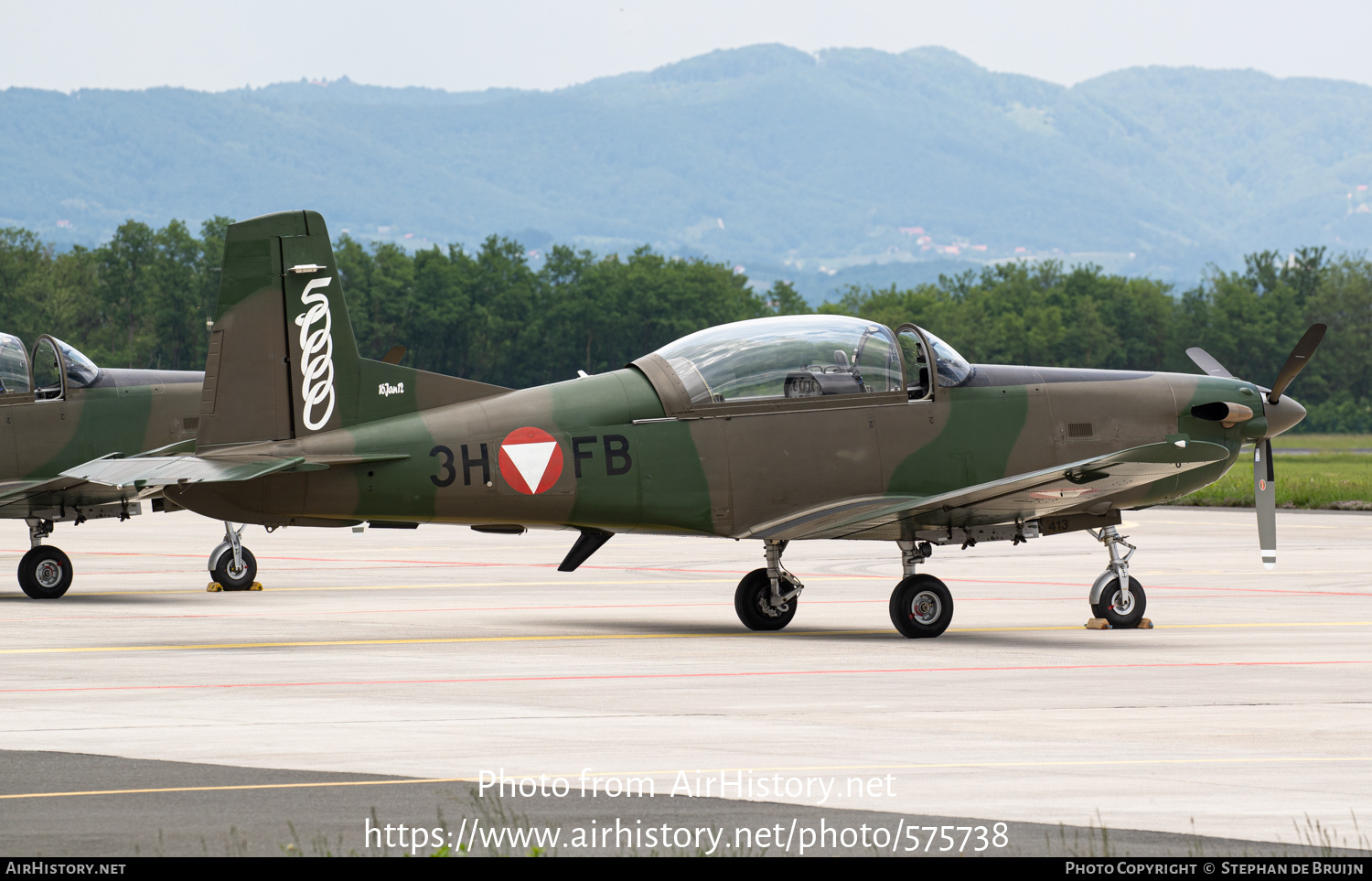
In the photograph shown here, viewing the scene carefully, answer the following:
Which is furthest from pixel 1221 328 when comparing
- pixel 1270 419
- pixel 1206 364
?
pixel 1270 419

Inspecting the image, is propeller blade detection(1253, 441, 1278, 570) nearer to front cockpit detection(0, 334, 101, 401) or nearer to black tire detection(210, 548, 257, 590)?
black tire detection(210, 548, 257, 590)

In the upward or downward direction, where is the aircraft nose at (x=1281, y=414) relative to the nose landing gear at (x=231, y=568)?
upward

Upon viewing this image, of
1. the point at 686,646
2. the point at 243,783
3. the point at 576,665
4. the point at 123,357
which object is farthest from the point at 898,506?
the point at 123,357

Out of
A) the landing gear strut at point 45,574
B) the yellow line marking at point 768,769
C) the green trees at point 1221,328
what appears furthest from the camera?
the green trees at point 1221,328

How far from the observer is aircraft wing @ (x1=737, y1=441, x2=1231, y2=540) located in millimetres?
13969

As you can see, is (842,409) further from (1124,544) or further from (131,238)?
(131,238)

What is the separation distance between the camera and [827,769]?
316 inches

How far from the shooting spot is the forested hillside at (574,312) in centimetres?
12750

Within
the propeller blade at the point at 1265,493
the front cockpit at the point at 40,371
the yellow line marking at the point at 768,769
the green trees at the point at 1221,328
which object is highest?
the green trees at the point at 1221,328

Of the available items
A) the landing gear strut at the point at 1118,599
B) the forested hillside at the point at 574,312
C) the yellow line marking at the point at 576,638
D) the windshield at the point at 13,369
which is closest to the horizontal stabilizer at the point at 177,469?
the yellow line marking at the point at 576,638

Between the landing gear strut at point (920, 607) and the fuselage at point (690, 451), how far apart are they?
1.97 ft

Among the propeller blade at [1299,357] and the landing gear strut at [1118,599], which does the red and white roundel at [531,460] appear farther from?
the propeller blade at [1299,357]

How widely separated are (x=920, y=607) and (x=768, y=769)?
22.7 ft

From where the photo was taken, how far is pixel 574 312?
144m
